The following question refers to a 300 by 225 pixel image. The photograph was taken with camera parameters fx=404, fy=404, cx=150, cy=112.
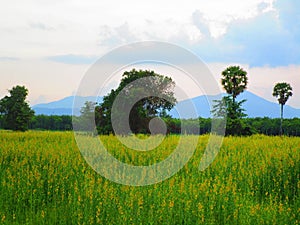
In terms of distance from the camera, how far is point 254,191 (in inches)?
402

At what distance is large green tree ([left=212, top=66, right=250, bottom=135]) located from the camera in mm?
26392

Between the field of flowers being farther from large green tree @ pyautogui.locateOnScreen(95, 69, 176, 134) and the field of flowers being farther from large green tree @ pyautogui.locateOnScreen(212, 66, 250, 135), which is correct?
large green tree @ pyautogui.locateOnScreen(212, 66, 250, 135)

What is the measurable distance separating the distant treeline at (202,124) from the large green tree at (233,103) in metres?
0.87

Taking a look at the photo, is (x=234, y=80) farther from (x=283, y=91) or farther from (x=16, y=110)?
(x=16, y=110)

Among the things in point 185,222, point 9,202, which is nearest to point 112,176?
point 9,202

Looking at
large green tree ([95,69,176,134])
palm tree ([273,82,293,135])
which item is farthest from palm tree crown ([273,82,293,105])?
large green tree ([95,69,176,134])

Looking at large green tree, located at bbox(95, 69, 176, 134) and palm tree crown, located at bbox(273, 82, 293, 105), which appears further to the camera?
palm tree crown, located at bbox(273, 82, 293, 105)

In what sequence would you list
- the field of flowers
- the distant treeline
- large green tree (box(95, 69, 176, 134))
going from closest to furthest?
1. the field of flowers
2. large green tree (box(95, 69, 176, 134))
3. the distant treeline

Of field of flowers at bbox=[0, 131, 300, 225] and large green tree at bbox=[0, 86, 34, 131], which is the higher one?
large green tree at bbox=[0, 86, 34, 131]

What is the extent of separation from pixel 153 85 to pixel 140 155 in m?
8.26

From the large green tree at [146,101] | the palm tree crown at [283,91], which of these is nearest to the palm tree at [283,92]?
the palm tree crown at [283,91]

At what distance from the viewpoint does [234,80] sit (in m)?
29.0

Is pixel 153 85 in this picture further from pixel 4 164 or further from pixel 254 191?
pixel 254 191

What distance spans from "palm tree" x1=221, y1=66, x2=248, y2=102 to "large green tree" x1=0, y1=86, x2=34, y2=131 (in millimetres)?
18804
